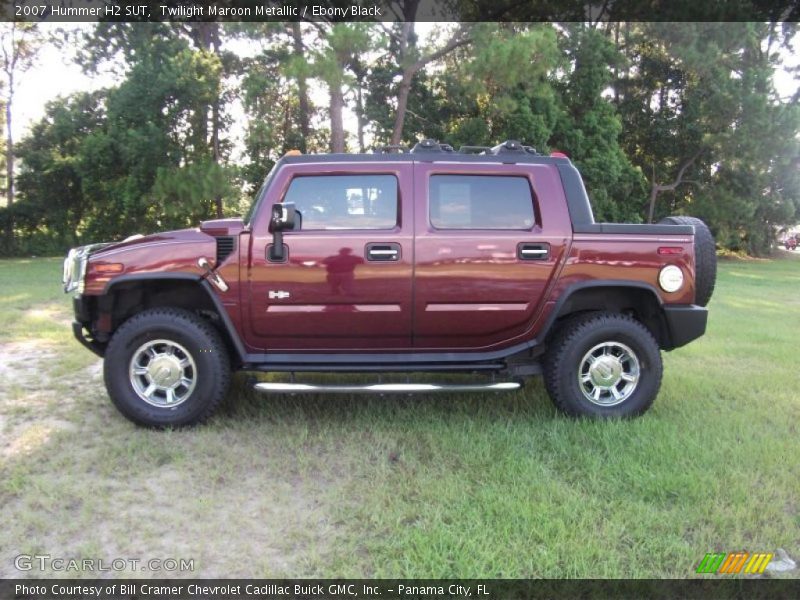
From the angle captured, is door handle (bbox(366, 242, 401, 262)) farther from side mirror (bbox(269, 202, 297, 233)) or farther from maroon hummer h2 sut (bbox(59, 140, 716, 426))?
side mirror (bbox(269, 202, 297, 233))

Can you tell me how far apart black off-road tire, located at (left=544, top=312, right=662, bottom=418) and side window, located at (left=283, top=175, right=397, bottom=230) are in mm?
1508

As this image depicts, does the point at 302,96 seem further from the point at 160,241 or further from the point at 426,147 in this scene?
the point at 160,241

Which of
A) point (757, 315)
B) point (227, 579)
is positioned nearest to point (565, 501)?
point (227, 579)

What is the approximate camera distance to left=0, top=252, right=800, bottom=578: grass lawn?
263 cm

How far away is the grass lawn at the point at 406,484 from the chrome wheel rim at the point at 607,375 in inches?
9.2

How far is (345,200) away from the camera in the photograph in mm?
4137

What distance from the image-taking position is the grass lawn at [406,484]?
2627 millimetres

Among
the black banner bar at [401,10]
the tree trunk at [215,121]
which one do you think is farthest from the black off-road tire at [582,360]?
the tree trunk at [215,121]

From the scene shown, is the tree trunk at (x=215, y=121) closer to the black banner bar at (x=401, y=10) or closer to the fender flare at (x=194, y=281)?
the black banner bar at (x=401, y=10)

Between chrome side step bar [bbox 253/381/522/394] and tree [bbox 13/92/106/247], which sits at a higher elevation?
tree [bbox 13/92/106/247]

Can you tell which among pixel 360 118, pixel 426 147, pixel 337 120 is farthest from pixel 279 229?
pixel 360 118

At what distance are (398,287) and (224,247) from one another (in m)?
1.22

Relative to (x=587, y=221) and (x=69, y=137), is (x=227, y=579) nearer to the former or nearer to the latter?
(x=587, y=221)

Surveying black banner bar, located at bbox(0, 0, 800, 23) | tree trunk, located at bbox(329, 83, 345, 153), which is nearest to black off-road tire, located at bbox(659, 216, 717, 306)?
tree trunk, located at bbox(329, 83, 345, 153)
